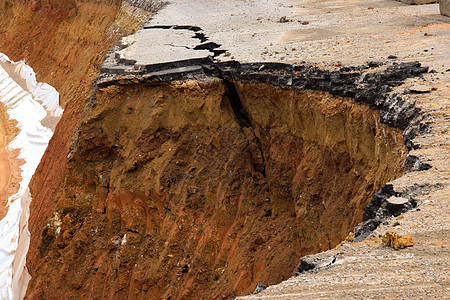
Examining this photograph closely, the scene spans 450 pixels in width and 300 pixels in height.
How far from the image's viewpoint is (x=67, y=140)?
12.3 metres

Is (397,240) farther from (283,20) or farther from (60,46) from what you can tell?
(60,46)

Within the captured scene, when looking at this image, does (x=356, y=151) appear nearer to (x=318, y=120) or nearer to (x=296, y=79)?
(x=318, y=120)

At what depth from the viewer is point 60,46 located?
19859 mm

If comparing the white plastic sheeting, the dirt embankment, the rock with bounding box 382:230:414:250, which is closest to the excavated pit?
the white plastic sheeting

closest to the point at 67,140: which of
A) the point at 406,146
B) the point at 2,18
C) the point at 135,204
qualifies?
the point at 135,204

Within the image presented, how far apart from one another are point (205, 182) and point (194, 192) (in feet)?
0.85

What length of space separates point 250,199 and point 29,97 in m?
13.0

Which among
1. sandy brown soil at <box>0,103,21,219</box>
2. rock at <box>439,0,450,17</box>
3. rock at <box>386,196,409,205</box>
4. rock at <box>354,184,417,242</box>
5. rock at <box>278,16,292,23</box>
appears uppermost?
rock at <box>278,16,292,23</box>

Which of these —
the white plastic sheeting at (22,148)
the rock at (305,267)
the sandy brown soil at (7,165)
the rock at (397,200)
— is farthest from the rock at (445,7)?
the sandy brown soil at (7,165)

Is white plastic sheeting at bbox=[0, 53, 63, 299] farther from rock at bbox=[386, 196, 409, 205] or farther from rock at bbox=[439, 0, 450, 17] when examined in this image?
rock at bbox=[439, 0, 450, 17]

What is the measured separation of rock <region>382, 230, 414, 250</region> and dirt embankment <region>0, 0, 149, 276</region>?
821cm

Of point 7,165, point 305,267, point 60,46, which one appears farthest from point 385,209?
point 60,46

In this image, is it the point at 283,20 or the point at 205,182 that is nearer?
the point at 205,182

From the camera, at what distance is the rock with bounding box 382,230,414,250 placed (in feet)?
11.9
